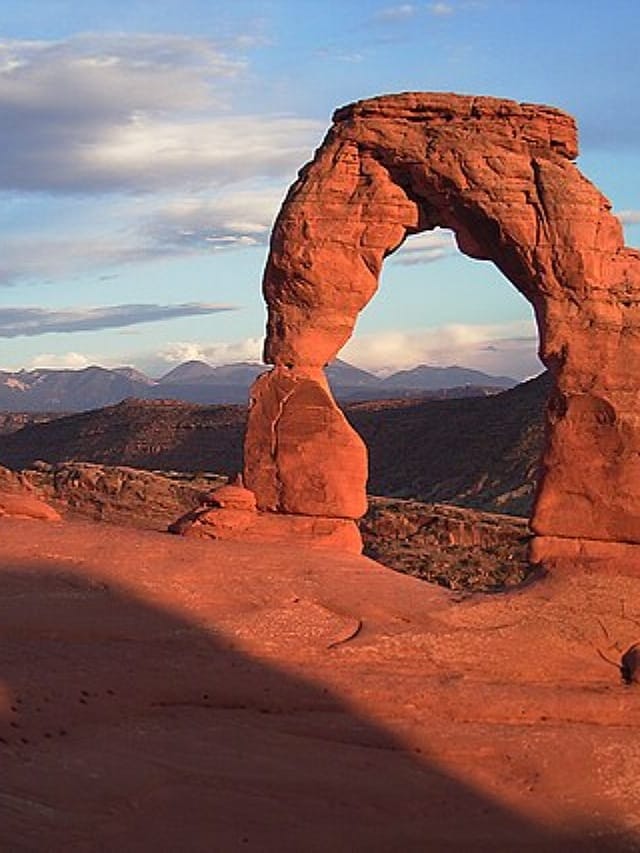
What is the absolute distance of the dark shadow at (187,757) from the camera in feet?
29.9

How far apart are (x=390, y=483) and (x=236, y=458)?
8.77m

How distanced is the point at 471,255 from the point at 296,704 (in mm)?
7984

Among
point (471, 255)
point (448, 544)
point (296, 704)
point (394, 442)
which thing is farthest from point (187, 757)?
point (394, 442)

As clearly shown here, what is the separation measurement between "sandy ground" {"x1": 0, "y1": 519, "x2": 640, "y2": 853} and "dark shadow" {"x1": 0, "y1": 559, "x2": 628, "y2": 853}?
2cm

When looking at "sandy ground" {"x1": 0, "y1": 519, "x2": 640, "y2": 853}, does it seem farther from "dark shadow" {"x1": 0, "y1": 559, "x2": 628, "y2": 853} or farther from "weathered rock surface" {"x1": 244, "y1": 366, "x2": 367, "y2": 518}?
"weathered rock surface" {"x1": 244, "y1": 366, "x2": 367, "y2": 518}

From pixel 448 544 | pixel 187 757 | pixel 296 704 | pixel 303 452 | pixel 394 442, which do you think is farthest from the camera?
pixel 394 442

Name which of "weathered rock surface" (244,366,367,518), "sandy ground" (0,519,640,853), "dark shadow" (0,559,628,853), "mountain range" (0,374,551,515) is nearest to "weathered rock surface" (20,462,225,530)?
"weathered rock surface" (244,366,367,518)

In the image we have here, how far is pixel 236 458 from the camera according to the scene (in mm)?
60844

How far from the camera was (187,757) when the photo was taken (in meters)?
10.2

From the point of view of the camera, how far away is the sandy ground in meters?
9.51

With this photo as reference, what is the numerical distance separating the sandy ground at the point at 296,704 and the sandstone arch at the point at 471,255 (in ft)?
4.75

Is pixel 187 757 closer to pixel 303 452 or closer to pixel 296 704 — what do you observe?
pixel 296 704

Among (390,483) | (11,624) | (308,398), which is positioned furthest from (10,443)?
(11,624)

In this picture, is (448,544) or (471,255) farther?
(448,544)
